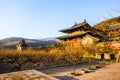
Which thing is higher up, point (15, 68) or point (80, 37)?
point (80, 37)

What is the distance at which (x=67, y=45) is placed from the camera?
126 ft

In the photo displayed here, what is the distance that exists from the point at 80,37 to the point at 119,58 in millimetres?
14177

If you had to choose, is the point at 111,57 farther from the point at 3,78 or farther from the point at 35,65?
the point at 3,78

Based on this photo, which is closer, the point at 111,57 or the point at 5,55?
the point at 5,55

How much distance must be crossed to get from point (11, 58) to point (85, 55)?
13412 mm

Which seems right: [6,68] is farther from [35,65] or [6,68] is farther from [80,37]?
[80,37]

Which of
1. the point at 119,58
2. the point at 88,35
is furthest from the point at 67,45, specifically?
the point at 119,58

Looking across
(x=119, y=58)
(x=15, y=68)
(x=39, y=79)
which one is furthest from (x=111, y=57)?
(x=39, y=79)

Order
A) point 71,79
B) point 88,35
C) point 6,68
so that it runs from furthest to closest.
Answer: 1. point 88,35
2. point 6,68
3. point 71,79

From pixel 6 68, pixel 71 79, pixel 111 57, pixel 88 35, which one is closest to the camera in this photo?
pixel 71 79

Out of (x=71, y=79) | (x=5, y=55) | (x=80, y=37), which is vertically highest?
(x=80, y=37)

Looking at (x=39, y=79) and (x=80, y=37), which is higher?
(x=80, y=37)

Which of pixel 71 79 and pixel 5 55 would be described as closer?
pixel 71 79

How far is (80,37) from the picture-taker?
118ft
